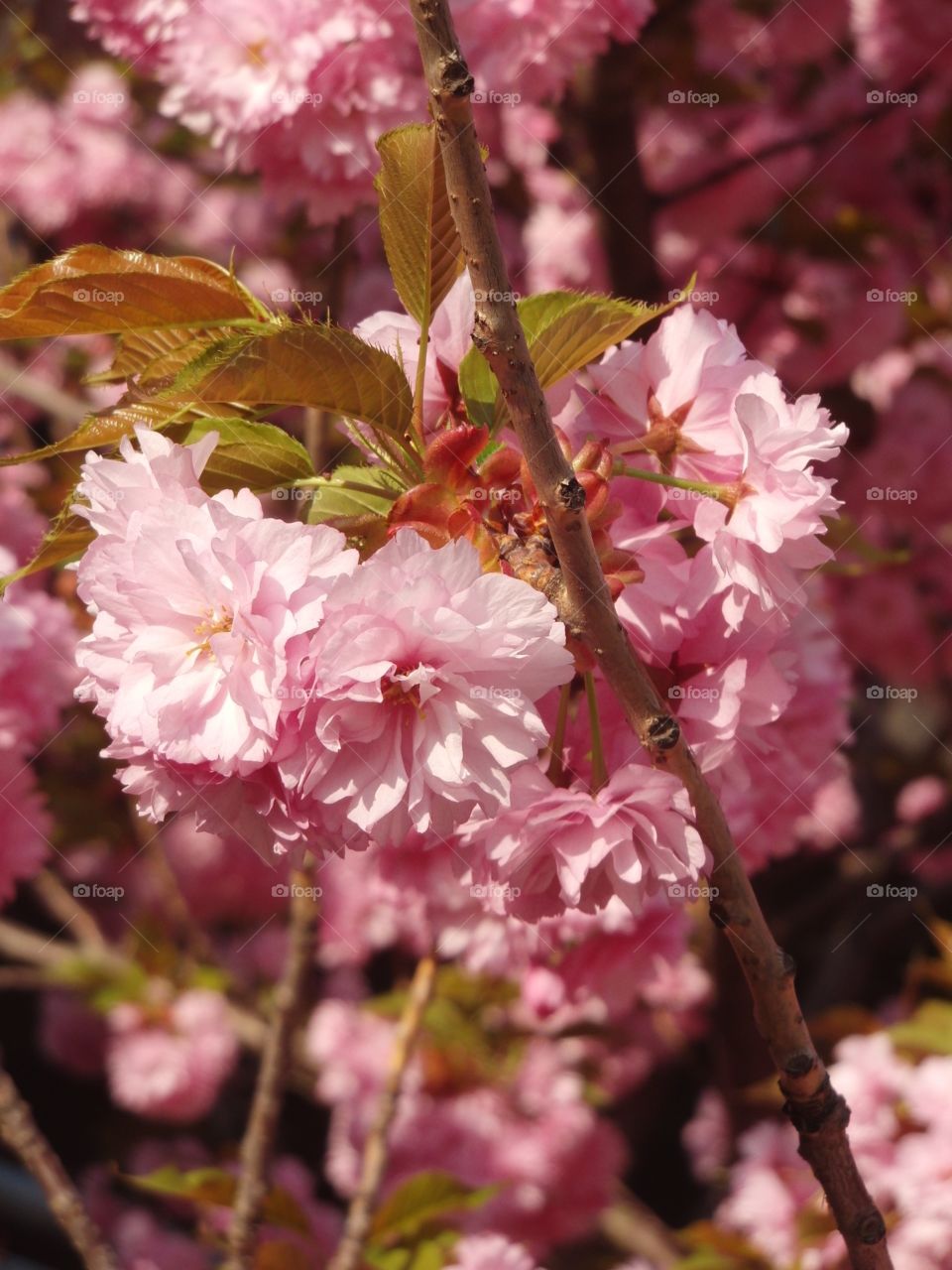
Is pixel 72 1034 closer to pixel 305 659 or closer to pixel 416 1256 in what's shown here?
pixel 416 1256

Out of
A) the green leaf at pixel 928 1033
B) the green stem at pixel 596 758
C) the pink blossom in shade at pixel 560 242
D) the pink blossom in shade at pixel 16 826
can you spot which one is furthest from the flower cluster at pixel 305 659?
the pink blossom in shade at pixel 560 242

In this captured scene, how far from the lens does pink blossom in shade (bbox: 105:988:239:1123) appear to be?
2.18 m

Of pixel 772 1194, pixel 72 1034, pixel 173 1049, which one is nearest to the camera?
pixel 772 1194

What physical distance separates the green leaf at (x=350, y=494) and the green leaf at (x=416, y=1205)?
31.9 inches

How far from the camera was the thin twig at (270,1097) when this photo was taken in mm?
1156

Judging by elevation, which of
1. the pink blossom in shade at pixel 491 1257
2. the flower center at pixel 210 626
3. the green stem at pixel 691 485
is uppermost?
the green stem at pixel 691 485

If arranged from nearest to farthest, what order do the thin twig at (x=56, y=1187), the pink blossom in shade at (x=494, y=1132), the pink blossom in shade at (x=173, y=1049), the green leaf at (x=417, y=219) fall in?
the green leaf at (x=417, y=219), the thin twig at (x=56, y=1187), the pink blossom in shade at (x=494, y=1132), the pink blossom in shade at (x=173, y=1049)

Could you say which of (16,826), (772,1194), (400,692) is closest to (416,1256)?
(772,1194)

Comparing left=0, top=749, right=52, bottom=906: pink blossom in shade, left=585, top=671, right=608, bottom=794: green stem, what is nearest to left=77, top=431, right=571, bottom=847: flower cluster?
left=585, top=671, right=608, bottom=794: green stem

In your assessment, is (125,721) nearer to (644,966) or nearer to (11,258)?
(644,966)

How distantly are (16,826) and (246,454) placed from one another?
743 millimetres

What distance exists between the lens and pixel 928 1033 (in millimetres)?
1377

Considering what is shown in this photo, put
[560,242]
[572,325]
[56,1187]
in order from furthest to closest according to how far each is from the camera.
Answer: [560,242], [56,1187], [572,325]

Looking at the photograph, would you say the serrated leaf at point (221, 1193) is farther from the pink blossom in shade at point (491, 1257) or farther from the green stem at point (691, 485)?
the green stem at point (691, 485)
